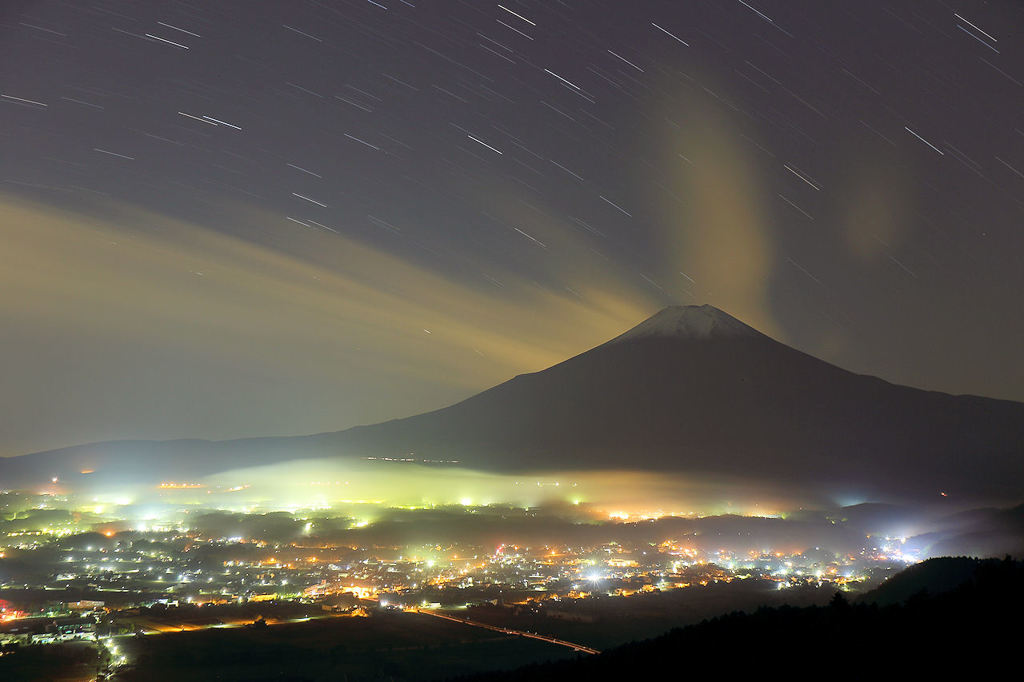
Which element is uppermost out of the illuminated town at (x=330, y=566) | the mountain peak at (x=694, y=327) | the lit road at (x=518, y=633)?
the mountain peak at (x=694, y=327)

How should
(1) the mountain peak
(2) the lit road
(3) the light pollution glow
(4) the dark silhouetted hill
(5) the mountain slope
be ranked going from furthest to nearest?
(1) the mountain peak, (5) the mountain slope, (3) the light pollution glow, (2) the lit road, (4) the dark silhouetted hill

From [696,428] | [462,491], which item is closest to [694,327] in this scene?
[696,428]

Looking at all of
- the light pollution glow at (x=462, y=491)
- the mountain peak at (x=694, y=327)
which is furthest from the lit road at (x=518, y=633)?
the mountain peak at (x=694, y=327)

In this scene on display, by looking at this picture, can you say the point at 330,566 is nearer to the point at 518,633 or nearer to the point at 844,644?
the point at 518,633

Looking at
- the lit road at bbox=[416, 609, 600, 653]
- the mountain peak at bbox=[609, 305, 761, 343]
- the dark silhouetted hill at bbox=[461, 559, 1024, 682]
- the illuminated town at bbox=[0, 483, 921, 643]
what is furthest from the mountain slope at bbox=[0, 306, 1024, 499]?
the dark silhouetted hill at bbox=[461, 559, 1024, 682]

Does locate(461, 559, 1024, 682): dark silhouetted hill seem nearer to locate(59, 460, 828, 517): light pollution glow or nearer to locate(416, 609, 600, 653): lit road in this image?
locate(416, 609, 600, 653): lit road

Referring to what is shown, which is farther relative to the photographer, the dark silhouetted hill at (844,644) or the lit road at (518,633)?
the lit road at (518,633)

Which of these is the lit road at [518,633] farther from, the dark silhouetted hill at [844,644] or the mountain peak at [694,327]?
the mountain peak at [694,327]
